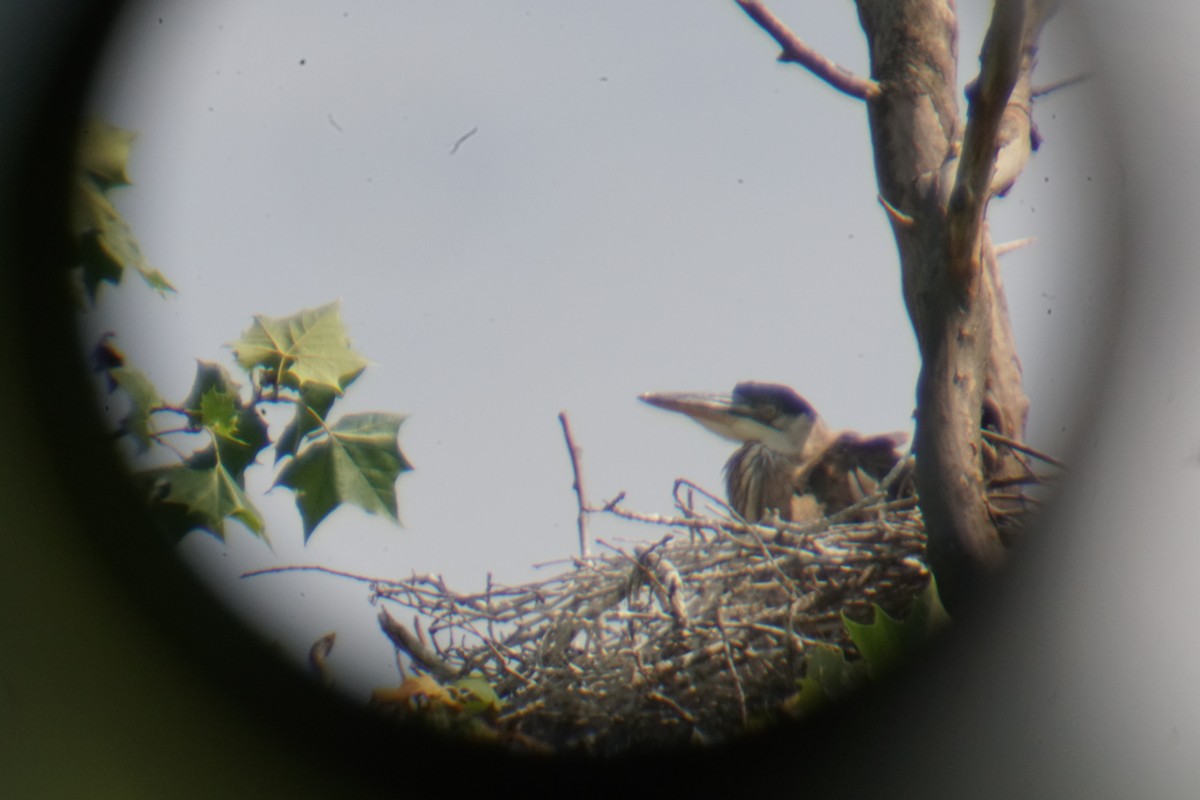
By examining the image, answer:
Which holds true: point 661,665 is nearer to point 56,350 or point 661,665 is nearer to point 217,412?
point 217,412

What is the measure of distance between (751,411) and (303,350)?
1981mm

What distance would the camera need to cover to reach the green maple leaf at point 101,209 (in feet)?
3.68

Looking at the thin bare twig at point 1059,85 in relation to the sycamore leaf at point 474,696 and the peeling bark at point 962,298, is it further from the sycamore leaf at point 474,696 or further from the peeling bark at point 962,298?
the sycamore leaf at point 474,696

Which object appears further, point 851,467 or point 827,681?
point 851,467

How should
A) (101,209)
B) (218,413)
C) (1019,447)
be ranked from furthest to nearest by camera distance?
(1019,447), (218,413), (101,209)

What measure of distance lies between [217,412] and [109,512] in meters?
0.18

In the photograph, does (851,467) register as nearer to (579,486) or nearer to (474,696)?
(579,486)

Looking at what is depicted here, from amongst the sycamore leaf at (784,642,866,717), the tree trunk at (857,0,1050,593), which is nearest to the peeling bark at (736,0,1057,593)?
the tree trunk at (857,0,1050,593)

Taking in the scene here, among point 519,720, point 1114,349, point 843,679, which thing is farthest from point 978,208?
point 519,720

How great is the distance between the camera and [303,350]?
4.38 ft

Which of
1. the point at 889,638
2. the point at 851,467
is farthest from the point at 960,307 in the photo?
the point at 851,467

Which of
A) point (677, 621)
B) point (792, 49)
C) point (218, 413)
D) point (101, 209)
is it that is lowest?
point (677, 621)

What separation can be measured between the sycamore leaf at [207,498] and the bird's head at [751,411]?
1.98 m

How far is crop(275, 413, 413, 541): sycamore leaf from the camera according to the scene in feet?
4.42
